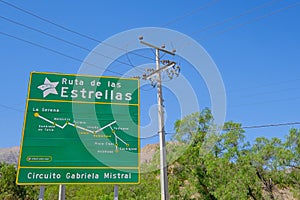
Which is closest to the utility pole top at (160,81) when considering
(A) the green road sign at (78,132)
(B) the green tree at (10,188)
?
(A) the green road sign at (78,132)

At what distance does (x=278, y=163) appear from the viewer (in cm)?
1238

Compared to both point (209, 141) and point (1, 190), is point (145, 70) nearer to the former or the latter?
point (209, 141)

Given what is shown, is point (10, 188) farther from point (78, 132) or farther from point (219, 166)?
point (78, 132)

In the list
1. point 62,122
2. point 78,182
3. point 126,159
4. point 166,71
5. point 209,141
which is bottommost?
point 78,182

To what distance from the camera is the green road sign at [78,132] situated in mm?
6144

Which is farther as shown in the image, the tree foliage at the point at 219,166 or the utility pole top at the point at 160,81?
the tree foliage at the point at 219,166

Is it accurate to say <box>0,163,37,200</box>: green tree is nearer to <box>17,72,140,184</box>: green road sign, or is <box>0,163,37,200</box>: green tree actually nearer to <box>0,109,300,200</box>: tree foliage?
<box>0,109,300,200</box>: tree foliage

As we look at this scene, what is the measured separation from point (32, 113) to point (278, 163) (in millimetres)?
10487

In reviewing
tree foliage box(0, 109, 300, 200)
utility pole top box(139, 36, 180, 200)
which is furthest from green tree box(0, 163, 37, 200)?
utility pole top box(139, 36, 180, 200)

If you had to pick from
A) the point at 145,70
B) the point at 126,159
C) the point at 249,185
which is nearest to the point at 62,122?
the point at 126,159

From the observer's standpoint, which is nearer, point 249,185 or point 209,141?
point 249,185

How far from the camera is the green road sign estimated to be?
6144mm

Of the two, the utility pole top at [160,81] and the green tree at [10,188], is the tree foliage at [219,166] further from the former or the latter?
the green tree at [10,188]

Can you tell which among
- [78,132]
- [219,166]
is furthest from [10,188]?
[78,132]
